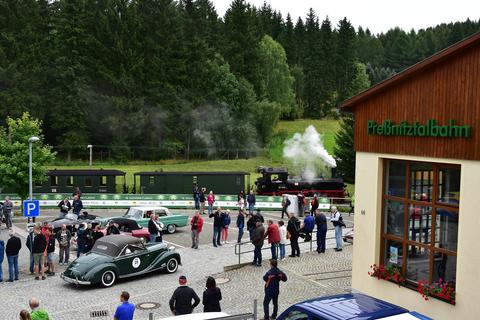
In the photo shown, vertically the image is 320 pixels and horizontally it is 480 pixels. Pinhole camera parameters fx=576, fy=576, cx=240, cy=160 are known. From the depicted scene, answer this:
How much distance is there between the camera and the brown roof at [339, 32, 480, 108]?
1139 centimetres

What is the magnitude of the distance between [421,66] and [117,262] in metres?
10.6

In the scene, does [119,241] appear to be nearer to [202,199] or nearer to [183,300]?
[183,300]

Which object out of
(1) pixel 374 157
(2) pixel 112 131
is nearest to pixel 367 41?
(2) pixel 112 131

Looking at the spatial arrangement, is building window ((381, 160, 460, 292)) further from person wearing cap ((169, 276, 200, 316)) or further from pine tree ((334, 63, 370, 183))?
pine tree ((334, 63, 370, 183))

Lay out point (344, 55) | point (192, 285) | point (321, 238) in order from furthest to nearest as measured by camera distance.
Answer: point (344, 55) → point (321, 238) → point (192, 285)

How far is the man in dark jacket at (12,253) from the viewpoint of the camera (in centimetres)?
1780

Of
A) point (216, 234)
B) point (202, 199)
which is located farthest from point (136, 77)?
point (216, 234)

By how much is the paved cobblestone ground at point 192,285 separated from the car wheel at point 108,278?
0.52 feet

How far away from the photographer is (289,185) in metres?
41.4

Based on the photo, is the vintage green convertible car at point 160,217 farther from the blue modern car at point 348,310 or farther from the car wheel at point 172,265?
the blue modern car at point 348,310

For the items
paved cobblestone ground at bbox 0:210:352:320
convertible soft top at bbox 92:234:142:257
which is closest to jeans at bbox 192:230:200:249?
paved cobblestone ground at bbox 0:210:352:320

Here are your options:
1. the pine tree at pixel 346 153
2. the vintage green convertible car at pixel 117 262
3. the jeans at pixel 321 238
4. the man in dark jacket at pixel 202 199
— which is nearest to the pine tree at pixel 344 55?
the pine tree at pixel 346 153

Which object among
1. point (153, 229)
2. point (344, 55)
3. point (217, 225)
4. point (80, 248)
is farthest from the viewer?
point (344, 55)

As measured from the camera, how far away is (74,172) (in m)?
41.8
